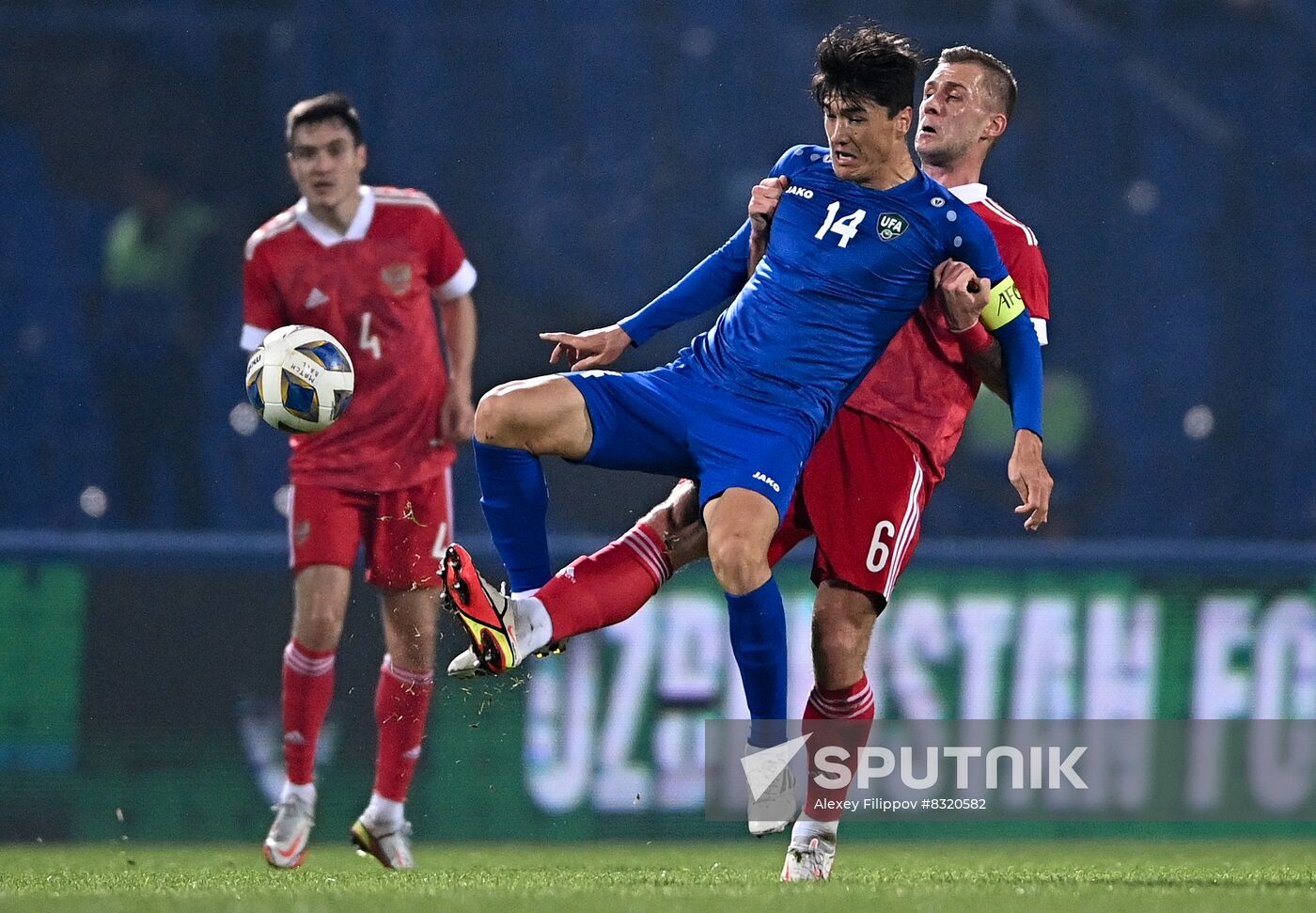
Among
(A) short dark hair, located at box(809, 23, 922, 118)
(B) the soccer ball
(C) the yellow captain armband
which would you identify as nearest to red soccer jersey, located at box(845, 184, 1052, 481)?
(C) the yellow captain armband

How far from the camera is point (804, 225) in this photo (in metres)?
4.96

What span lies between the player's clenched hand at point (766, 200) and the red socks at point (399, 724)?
2.17 metres

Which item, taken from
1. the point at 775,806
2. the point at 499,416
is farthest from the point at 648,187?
the point at 775,806

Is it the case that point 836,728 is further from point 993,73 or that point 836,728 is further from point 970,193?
point 993,73

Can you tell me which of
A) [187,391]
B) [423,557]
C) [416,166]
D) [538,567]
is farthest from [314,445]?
[416,166]

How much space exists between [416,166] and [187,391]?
168cm

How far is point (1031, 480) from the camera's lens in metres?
4.69

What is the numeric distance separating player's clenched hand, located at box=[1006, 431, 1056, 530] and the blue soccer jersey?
17.8 inches

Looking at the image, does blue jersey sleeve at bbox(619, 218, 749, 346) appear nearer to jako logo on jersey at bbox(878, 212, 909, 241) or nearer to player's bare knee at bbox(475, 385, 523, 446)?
jako logo on jersey at bbox(878, 212, 909, 241)

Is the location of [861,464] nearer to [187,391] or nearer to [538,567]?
[538,567]

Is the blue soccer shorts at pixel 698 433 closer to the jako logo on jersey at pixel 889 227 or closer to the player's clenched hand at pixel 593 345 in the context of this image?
the player's clenched hand at pixel 593 345

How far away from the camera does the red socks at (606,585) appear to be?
4812 mm

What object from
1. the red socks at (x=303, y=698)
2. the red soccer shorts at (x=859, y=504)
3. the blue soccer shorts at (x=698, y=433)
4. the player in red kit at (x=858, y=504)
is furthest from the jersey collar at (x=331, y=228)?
the red soccer shorts at (x=859, y=504)

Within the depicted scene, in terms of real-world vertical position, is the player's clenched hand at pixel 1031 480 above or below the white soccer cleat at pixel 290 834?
above
